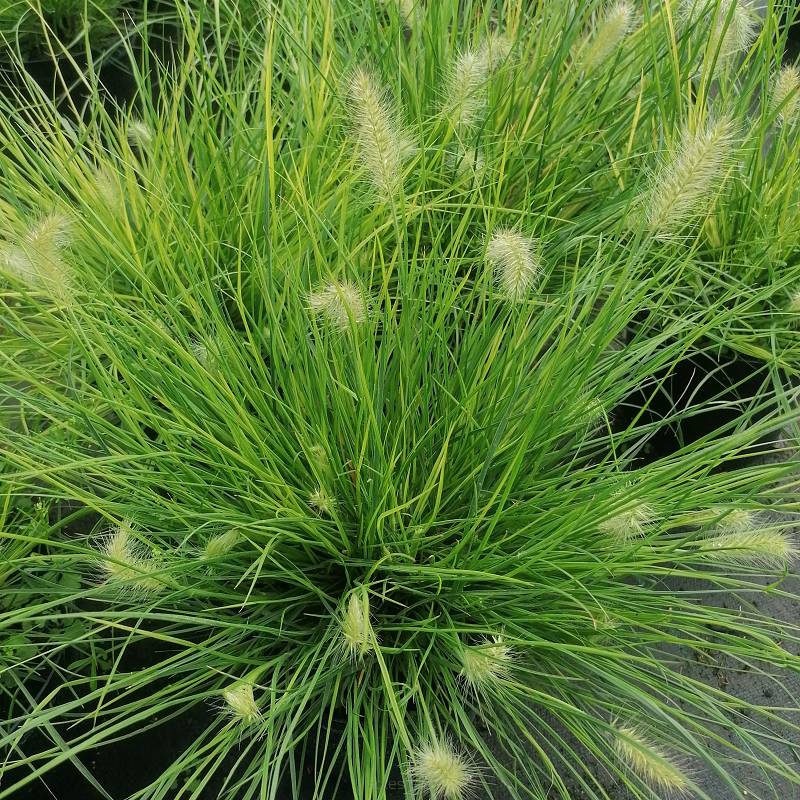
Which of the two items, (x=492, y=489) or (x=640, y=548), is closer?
(x=640, y=548)

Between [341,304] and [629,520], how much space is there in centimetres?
46

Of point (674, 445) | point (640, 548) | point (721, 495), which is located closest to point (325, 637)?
point (640, 548)

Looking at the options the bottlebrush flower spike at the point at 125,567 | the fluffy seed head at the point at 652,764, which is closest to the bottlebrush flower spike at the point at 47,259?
the bottlebrush flower spike at the point at 125,567

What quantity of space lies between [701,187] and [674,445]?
2.63ft

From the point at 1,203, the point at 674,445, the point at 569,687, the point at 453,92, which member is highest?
the point at 453,92

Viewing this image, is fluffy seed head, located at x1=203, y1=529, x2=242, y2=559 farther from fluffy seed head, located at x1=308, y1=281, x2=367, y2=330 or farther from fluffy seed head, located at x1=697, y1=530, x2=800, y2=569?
fluffy seed head, located at x1=697, y1=530, x2=800, y2=569

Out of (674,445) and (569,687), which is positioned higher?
(569,687)

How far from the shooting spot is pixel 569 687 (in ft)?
3.56

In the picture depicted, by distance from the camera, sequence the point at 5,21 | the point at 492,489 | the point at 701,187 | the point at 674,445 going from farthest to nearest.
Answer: the point at 5,21
the point at 674,445
the point at 492,489
the point at 701,187

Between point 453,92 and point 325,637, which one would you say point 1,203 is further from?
point 325,637

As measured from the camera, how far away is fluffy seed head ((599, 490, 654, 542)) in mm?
976

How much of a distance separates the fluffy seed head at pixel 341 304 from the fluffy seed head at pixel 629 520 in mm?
416

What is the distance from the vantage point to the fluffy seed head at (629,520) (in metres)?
0.98

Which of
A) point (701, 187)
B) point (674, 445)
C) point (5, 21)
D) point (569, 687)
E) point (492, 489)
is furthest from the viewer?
point (5, 21)
